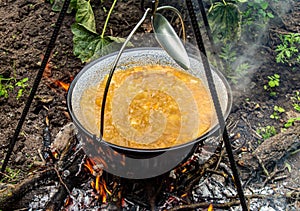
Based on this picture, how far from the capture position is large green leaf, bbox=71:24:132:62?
238 centimetres

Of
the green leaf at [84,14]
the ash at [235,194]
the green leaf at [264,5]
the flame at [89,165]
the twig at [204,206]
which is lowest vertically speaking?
the ash at [235,194]

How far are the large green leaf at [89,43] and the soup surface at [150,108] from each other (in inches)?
16.7

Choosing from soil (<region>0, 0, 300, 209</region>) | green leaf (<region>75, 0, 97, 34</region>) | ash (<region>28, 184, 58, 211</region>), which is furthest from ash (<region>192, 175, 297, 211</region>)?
green leaf (<region>75, 0, 97, 34</region>)

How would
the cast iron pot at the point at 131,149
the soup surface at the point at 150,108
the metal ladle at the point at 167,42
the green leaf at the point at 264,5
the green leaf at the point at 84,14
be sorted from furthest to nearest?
the green leaf at the point at 264,5, the green leaf at the point at 84,14, the soup surface at the point at 150,108, the cast iron pot at the point at 131,149, the metal ladle at the point at 167,42

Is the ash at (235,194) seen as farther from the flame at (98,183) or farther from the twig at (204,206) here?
the flame at (98,183)

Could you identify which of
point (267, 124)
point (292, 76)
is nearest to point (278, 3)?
point (292, 76)

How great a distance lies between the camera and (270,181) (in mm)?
→ 2152

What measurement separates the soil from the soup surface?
0.64m

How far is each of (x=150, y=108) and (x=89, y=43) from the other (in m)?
0.87

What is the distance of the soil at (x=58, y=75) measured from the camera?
2.35m

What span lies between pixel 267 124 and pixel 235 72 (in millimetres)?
498

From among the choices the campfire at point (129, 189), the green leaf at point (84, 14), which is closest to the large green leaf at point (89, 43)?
the green leaf at point (84, 14)

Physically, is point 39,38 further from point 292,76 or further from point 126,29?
point 292,76

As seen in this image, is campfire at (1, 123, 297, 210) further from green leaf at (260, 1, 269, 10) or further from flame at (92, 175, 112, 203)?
green leaf at (260, 1, 269, 10)
